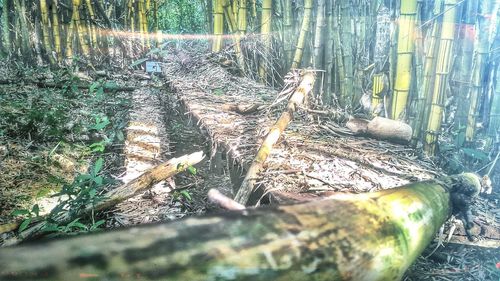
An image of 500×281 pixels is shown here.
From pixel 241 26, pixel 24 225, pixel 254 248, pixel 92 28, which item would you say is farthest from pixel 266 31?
pixel 254 248

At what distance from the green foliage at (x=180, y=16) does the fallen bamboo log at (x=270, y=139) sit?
1785mm

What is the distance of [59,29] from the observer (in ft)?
10.3

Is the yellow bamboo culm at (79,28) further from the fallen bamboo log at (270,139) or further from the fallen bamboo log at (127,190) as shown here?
the fallen bamboo log at (127,190)

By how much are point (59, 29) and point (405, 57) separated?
2766 mm

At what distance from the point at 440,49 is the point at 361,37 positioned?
0.67 m

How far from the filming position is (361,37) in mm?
2209

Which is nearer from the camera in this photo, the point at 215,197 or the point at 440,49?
the point at 215,197

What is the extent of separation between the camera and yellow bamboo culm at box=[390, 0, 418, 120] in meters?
1.71

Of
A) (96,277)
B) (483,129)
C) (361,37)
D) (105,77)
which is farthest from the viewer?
(105,77)

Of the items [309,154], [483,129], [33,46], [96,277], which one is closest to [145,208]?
[309,154]

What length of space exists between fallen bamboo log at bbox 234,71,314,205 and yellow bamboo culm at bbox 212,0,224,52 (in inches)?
59.8

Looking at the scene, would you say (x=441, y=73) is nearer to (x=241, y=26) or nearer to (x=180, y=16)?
(x=241, y=26)

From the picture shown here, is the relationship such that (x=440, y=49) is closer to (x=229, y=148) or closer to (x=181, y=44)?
(x=229, y=148)

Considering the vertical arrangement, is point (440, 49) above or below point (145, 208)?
above
